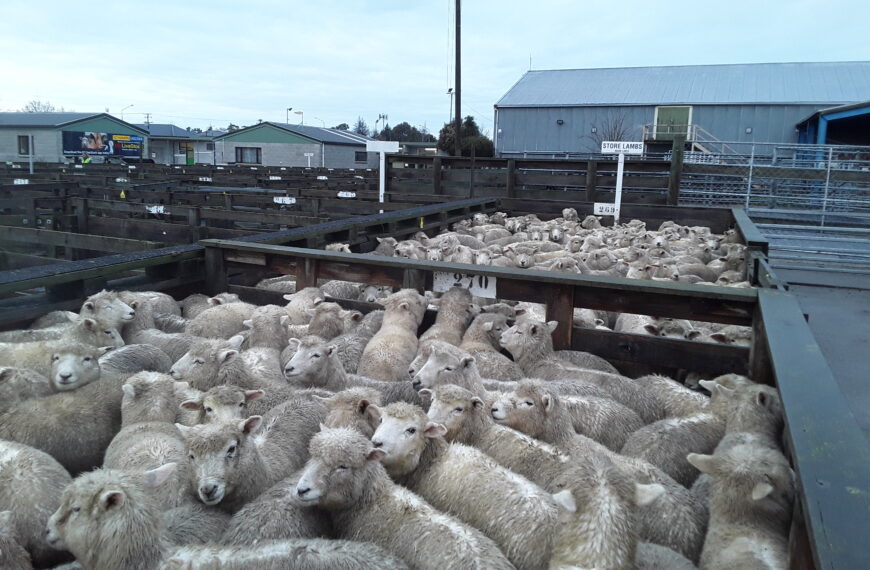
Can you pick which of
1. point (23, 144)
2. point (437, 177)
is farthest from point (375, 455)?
point (23, 144)

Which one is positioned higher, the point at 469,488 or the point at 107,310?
the point at 107,310

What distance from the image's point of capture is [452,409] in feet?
12.6

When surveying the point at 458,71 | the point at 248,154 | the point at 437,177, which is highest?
the point at 458,71

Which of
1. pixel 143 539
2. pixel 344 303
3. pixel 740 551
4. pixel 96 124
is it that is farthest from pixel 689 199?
pixel 96 124

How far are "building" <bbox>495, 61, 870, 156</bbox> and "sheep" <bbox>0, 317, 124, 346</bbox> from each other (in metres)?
37.0

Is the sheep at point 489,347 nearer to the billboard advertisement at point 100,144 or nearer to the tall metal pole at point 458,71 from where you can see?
the tall metal pole at point 458,71

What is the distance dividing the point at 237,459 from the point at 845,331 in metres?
5.65

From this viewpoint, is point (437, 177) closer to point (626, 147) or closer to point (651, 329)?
point (626, 147)

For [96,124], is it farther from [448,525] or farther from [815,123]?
[448,525]

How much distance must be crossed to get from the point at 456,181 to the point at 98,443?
13389 mm

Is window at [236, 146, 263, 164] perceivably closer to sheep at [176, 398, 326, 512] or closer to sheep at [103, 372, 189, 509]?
sheep at [103, 372, 189, 509]

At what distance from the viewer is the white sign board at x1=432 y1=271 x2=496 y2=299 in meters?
5.74

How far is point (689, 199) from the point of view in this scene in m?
15.7

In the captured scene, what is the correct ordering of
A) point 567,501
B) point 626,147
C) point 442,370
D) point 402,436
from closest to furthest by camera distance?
point 567,501, point 402,436, point 442,370, point 626,147
